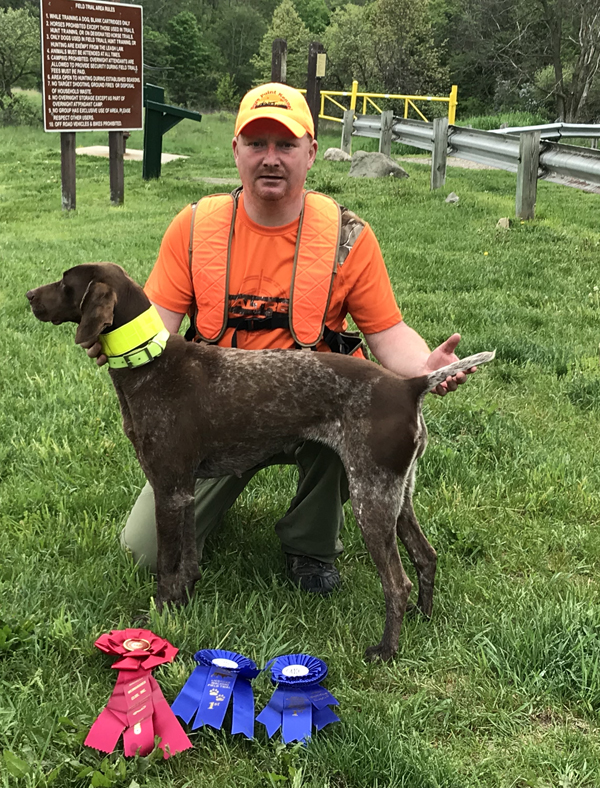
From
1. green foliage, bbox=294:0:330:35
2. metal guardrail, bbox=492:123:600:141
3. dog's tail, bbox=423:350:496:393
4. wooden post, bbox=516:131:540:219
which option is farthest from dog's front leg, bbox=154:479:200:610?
green foliage, bbox=294:0:330:35

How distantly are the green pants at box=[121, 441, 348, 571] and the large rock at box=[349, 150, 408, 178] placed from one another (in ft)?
40.4

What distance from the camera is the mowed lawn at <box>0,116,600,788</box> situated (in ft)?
7.88

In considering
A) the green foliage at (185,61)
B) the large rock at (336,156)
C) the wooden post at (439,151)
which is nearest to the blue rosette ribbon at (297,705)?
the wooden post at (439,151)

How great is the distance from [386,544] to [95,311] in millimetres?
1360

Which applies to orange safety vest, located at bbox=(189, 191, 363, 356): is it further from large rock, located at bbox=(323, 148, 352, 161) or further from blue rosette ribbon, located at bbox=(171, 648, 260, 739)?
large rock, located at bbox=(323, 148, 352, 161)

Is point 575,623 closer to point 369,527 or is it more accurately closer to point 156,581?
point 369,527

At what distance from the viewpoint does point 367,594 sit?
3305mm

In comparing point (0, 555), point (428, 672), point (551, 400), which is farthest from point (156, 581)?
point (551, 400)

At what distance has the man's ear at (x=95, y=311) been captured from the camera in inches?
107

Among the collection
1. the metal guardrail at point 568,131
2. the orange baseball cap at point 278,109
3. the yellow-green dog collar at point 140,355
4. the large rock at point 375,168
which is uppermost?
the metal guardrail at point 568,131

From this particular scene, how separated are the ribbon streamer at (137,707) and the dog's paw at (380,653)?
2.45 feet

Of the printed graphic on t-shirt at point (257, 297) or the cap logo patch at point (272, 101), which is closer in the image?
the cap logo patch at point (272, 101)

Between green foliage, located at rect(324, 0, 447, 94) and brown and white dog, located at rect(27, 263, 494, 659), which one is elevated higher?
green foliage, located at rect(324, 0, 447, 94)

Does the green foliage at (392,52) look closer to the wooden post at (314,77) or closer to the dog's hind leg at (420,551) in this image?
the wooden post at (314,77)
